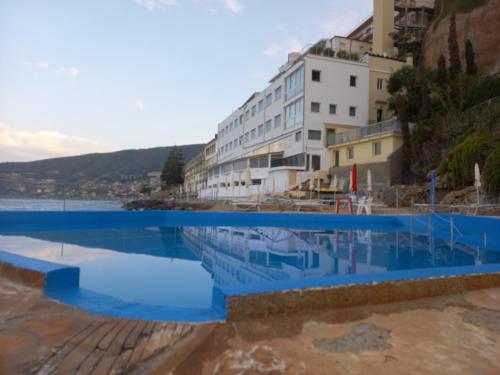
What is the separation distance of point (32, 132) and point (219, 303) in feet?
80.5

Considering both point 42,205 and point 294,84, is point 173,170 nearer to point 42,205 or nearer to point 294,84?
point 294,84

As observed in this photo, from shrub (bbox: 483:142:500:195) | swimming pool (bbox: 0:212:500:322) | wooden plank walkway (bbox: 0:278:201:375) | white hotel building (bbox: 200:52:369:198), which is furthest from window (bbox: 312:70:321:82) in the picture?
wooden plank walkway (bbox: 0:278:201:375)

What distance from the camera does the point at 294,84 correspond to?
1065 inches

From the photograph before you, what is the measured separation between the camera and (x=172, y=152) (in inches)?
2357

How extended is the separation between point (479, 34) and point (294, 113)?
1750 cm

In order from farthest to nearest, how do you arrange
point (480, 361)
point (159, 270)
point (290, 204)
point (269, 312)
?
point (290, 204)
point (159, 270)
point (269, 312)
point (480, 361)

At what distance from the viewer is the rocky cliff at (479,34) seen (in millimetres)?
26688

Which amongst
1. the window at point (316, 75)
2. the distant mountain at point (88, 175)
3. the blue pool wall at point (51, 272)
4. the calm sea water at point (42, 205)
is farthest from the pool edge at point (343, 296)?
the window at point (316, 75)

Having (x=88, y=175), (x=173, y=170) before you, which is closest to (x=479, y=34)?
(x=173, y=170)

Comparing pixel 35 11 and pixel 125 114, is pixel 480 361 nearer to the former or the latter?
pixel 35 11

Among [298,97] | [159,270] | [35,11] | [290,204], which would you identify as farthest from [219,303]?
[298,97]

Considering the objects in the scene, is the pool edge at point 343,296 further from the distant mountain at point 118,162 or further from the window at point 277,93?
the distant mountain at point 118,162

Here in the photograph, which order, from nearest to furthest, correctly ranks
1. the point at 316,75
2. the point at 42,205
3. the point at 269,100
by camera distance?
the point at 42,205
the point at 316,75
the point at 269,100

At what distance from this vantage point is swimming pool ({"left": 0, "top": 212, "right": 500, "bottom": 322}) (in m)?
3.35
